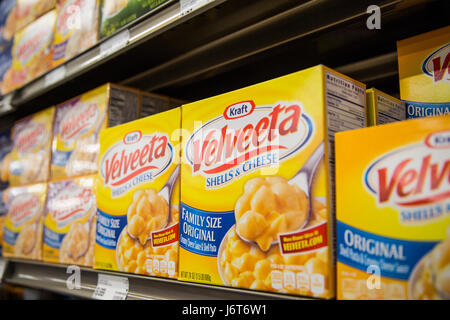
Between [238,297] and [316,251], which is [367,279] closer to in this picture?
[316,251]

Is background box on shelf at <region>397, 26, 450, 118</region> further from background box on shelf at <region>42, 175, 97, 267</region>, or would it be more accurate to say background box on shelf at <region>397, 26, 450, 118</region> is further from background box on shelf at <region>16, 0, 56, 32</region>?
background box on shelf at <region>16, 0, 56, 32</region>

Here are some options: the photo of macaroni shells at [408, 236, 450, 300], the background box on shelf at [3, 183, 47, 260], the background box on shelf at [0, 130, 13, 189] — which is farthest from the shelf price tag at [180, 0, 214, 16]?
the background box on shelf at [0, 130, 13, 189]

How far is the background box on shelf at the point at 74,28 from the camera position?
1.74 m

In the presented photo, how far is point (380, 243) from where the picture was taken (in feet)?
2.49

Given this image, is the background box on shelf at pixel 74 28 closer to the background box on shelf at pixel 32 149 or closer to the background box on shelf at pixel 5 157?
the background box on shelf at pixel 32 149

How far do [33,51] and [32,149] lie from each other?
533 mm

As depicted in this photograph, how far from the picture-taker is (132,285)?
1307mm

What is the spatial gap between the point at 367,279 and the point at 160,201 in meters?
0.67

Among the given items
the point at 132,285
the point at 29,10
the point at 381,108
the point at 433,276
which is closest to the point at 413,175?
the point at 433,276

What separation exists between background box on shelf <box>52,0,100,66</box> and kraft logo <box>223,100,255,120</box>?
904 millimetres

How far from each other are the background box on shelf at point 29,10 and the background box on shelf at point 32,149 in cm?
57

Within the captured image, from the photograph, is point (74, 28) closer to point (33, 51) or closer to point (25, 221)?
point (33, 51)

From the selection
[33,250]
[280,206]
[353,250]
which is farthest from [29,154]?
[353,250]

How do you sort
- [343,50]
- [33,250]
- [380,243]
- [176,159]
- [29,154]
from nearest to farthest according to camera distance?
1. [380,243]
2. [176,159]
3. [343,50]
4. [33,250]
5. [29,154]
